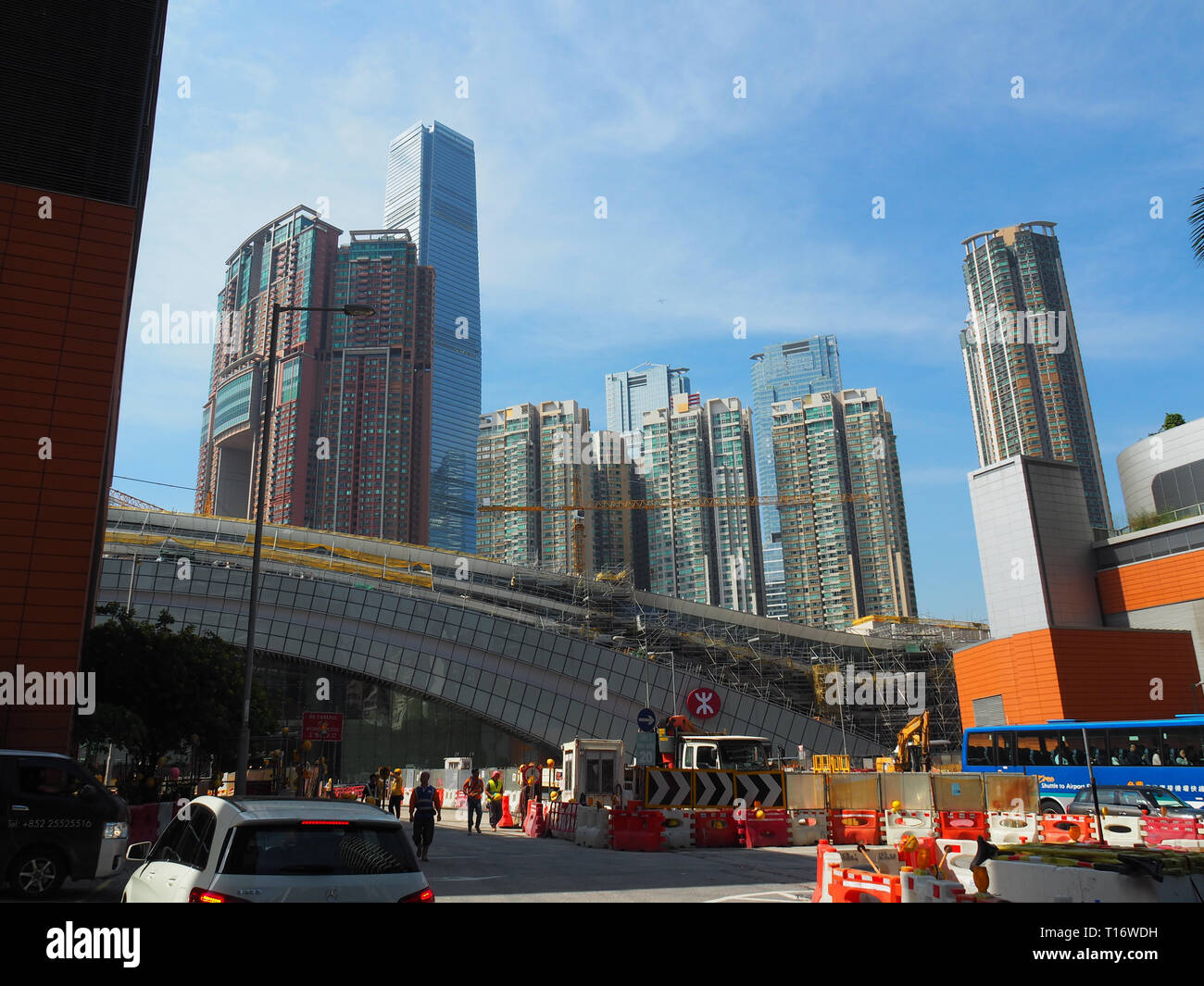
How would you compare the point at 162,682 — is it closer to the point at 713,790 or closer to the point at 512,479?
the point at 713,790

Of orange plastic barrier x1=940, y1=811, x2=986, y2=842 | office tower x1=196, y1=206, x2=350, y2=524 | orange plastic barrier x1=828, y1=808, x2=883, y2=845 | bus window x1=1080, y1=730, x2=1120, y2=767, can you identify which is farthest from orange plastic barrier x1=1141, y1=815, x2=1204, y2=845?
office tower x1=196, y1=206, x2=350, y2=524

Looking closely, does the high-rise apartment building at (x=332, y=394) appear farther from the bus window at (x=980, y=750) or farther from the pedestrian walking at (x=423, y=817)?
the pedestrian walking at (x=423, y=817)

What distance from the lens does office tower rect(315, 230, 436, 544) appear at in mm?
127938

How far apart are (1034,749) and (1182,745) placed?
4747 millimetres

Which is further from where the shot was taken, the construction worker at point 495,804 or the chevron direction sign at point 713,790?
the construction worker at point 495,804

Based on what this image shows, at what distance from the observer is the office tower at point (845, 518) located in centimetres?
12162

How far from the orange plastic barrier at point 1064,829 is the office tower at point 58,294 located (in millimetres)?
20838

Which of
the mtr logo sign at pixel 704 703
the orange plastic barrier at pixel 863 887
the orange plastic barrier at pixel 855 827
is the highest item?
the mtr logo sign at pixel 704 703

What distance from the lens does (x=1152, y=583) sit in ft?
140

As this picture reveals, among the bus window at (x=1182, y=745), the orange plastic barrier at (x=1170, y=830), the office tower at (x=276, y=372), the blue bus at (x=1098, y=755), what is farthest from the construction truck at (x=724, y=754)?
the office tower at (x=276, y=372)

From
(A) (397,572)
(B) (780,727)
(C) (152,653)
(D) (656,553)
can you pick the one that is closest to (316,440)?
(D) (656,553)

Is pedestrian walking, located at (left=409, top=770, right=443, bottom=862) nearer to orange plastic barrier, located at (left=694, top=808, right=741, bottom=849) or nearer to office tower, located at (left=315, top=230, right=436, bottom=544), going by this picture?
orange plastic barrier, located at (left=694, top=808, right=741, bottom=849)

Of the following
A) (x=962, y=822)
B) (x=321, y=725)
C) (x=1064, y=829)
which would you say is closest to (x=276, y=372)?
(x=321, y=725)

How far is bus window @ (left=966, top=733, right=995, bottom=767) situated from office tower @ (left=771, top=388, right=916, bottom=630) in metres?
89.0
